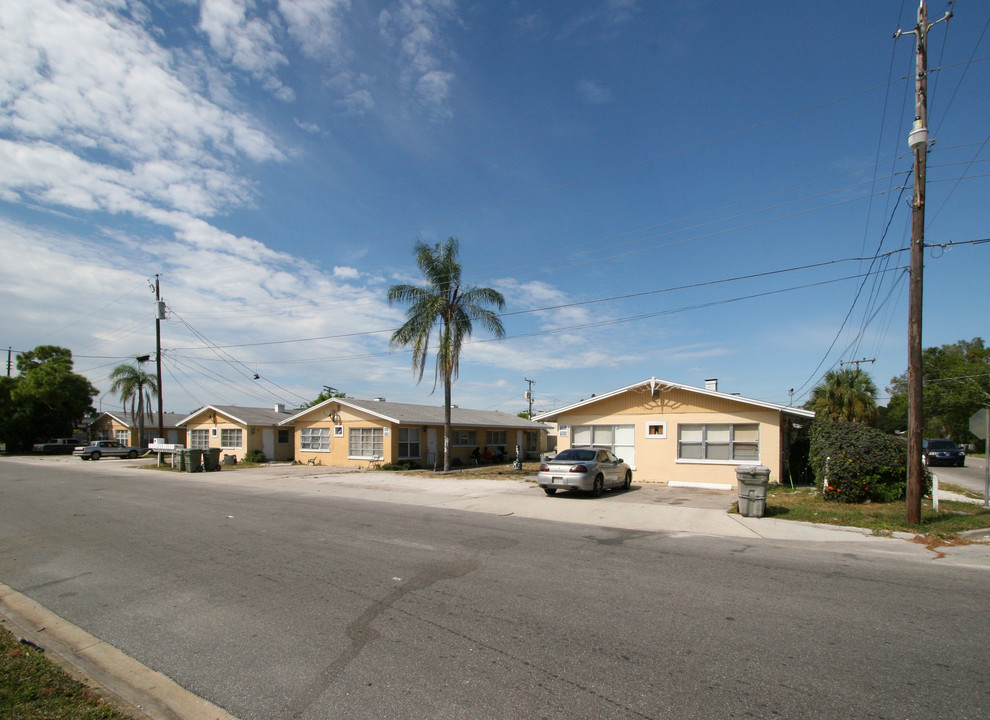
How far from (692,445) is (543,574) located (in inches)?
608

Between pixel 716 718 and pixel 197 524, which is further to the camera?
pixel 197 524

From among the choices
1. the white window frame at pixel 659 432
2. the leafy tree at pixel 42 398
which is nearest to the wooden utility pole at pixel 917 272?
the white window frame at pixel 659 432

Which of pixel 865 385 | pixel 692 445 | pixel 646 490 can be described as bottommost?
pixel 646 490

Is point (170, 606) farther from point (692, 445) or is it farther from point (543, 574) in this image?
point (692, 445)

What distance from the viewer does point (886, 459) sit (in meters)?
14.7

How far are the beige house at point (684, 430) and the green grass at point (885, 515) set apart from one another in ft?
13.8

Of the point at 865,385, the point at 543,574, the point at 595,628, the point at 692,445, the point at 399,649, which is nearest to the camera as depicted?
the point at 399,649

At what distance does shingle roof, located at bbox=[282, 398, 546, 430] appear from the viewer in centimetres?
3188

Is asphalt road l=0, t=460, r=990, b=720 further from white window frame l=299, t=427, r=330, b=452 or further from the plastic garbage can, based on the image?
white window frame l=299, t=427, r=330, b=452

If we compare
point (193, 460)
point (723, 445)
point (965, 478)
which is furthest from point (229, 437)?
point (965, 478)

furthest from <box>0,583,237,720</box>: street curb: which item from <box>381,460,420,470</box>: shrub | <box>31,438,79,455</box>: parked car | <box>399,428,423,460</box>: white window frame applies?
<box>31,438,79,455</box>: parked car

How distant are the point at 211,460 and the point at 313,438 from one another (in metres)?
6.06

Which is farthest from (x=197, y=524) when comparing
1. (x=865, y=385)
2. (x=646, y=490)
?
(x=865, y=385)

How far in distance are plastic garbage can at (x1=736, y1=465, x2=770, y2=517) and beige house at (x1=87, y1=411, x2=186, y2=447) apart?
1956 inches
